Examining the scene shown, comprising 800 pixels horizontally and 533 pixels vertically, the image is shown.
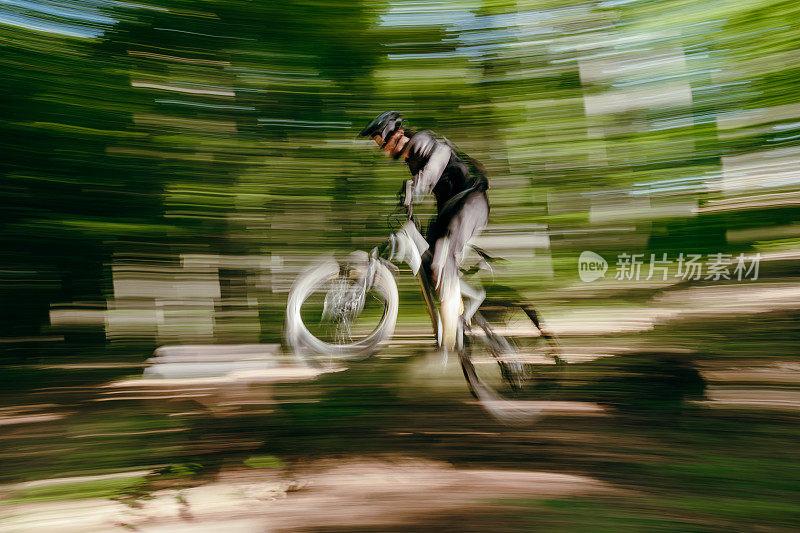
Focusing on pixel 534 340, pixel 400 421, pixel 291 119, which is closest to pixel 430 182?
pixel 534 340

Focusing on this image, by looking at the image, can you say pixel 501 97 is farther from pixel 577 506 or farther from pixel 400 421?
pixel 577 506

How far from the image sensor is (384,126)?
228 cm

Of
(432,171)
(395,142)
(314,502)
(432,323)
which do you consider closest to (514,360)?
(432,323)

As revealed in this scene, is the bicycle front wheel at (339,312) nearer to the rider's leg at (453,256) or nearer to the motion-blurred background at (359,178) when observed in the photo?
the rider's leg at (453,256)

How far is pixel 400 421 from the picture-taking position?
282 cm

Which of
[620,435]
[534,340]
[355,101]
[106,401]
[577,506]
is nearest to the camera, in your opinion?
[577,506]

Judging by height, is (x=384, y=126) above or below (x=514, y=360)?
above

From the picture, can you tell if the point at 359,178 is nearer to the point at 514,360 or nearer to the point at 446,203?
the point at 446,203

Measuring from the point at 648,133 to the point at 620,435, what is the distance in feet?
9.87

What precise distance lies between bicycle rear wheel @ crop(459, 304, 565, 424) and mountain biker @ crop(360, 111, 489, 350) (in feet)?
0.78

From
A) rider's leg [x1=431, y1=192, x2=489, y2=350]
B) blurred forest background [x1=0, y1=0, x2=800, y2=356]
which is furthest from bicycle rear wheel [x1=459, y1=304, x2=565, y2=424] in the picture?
blurred forest background [x1=0, y1=0, x2=800, y2=356]

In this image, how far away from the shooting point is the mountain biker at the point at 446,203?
7.47 feet

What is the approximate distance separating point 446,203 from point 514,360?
39.9 inches

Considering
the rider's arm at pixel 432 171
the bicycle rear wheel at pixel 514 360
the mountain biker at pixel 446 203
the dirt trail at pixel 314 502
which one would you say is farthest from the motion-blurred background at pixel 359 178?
the rider's arm at pixel 432 171
